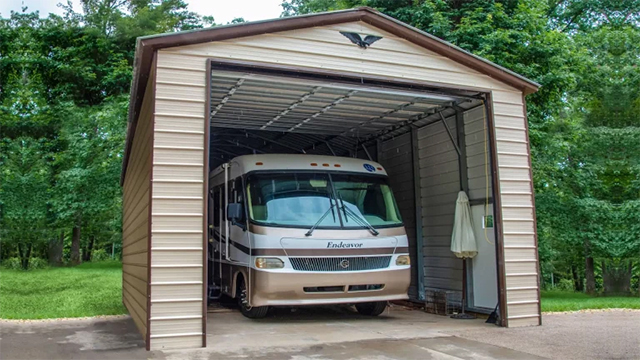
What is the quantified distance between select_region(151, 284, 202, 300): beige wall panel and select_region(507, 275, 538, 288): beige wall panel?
4.25 metres

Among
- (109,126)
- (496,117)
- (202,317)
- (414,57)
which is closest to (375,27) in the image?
(414,57)

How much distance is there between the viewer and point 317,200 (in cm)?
810

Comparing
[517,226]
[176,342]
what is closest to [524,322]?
[517,226]

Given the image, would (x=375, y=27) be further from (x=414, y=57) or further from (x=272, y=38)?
(x=272, y=38)

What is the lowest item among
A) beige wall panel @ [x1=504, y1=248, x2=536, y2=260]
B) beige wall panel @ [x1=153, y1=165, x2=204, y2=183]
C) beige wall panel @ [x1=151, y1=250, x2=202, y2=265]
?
beige wall panel @ [x1=504, y1=248, x2=536, y2=260]

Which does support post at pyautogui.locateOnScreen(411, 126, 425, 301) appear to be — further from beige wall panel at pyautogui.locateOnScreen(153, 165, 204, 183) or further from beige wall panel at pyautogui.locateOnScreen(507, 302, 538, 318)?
beige wall panel at pyautogui.locateOnScreen(153, 165, 204, 183)

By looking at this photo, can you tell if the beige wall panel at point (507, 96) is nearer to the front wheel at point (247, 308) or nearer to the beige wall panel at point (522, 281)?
the beige wall panel at point (522, 281)

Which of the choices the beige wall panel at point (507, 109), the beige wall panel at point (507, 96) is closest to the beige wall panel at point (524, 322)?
the beige wall panel at point (507, 109)

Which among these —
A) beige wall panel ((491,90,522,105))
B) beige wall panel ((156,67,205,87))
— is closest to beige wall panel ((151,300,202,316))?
beige wall panel ((156,67,205,87))

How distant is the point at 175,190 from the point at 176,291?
3.57 ft

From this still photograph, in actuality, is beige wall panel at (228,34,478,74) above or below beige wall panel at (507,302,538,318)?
above

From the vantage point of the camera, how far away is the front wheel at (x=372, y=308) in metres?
8.63

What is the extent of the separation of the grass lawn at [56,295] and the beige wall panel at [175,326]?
13.1ft

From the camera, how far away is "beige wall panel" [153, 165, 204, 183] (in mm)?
5918
